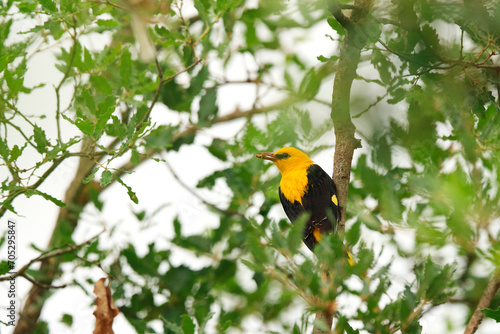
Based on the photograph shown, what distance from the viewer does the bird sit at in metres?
3.51

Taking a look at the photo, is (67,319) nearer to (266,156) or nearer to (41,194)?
(266,156)

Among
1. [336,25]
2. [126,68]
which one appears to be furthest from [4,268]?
[336,25]

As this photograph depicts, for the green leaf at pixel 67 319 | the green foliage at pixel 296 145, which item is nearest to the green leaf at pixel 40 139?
the green foliage at pixel 296 145

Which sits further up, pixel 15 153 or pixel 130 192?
pixel 15 153

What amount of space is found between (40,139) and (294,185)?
174 cm

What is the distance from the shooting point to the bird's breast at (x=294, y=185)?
149 inches

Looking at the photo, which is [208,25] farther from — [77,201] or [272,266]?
[77,201]

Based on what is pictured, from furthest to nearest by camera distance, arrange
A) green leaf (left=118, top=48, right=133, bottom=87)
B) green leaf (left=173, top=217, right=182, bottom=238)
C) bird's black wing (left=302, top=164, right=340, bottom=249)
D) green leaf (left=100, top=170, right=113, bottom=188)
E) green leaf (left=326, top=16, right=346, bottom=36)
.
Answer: green leaf (left=173, top=217, right=182, bottom=238), bird's black wing (left=302, top=164, right=340, bottom=249), green leaf (left=118, top=48, right=133, bottom=87), green leaf (left=100, top=170, right=113, bottom=188), green leaf (left=326, top=16, right=346, bottom=36)

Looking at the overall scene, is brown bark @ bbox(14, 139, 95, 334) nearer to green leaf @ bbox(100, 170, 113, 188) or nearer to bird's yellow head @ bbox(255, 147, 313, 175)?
bird's yellow head @ bbox(255, 147, 313, 175)

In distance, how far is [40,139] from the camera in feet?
8.90

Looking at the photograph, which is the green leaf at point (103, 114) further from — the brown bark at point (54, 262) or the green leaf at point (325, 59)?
the brown bark at point (54, 262)

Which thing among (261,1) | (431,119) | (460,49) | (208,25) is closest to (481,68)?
(460,49)

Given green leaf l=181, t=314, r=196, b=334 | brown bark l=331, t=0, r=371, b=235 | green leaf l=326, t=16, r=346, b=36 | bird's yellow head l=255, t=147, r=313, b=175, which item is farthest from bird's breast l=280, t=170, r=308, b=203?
green leaf l=326, t=16, r=346, b=36

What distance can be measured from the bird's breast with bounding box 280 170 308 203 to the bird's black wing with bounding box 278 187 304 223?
0.02 meters
